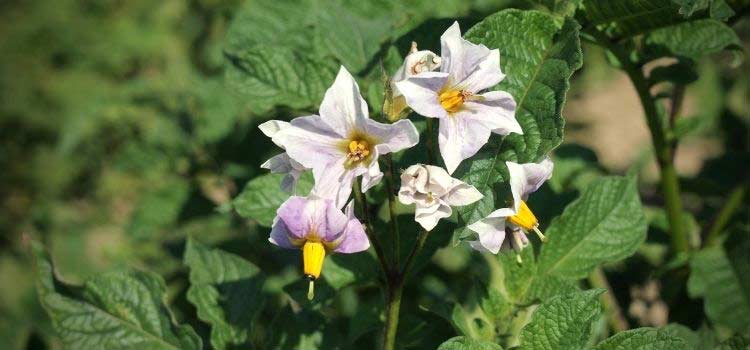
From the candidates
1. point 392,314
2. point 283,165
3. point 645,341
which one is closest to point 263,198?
point 283,165

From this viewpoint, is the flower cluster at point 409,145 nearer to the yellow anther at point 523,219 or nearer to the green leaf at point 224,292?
the yellow anther at point 523,219

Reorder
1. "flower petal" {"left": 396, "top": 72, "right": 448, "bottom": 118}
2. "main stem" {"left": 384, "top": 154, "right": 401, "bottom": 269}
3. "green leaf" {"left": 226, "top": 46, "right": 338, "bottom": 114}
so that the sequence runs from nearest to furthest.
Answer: "flower petal" {"left": 396, "top": 72, "right": 448, "bottom": 118} < "main stem" {"left": 384, "top": 154, "right": 401, "bottom": 269} < "green leaf" {"left": 226, "top": 46, "right": 338, "bottom": 114}

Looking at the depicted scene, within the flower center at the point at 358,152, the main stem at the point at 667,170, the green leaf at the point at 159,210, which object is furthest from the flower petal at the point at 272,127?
the green leaf at the point at 159,210

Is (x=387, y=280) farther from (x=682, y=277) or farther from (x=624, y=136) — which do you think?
(x=624, y=136)

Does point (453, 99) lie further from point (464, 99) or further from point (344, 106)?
point (344, 106)

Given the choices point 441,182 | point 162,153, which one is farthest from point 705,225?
point 162,153

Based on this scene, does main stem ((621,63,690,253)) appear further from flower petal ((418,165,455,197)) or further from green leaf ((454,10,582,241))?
flower petal ((418,165,455,197))

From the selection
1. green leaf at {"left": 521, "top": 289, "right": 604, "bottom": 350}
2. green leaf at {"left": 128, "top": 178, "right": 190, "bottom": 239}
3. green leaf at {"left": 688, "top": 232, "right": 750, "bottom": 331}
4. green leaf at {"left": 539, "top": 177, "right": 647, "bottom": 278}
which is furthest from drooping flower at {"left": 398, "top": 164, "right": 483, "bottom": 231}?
green leaf at {"left": 128, "top": 178, "right": 190, "bottom": 239}
